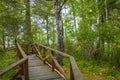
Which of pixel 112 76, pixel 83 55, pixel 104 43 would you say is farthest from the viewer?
pixel 83 55

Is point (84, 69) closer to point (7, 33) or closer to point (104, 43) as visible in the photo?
point (104, 43)

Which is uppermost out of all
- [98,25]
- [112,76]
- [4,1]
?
[4,1]

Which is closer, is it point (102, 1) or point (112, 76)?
point (112, 76)

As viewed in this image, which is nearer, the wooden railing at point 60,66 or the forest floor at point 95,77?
the wooden railing at point 60,66

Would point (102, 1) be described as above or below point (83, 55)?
above

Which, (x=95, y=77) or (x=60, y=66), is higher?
(x=60, y=66)

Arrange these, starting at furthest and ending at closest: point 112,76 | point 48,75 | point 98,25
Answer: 1. point 98,25
2. point 112,76
3. point 48,75

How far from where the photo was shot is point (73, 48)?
61.3ft

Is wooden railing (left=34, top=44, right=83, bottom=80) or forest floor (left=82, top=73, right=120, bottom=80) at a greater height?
wooden railing (left=34, top=44, right=83, bottom=80)

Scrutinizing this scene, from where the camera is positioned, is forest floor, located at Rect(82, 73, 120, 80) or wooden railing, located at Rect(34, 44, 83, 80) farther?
forest floor, located at Rect(82, 73, 120, 80)

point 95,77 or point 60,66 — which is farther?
point 95,77

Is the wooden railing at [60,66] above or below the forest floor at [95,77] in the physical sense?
above

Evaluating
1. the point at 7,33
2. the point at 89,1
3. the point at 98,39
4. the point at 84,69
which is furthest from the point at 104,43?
the point at 7,33

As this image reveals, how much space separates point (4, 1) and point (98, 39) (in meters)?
7.67
